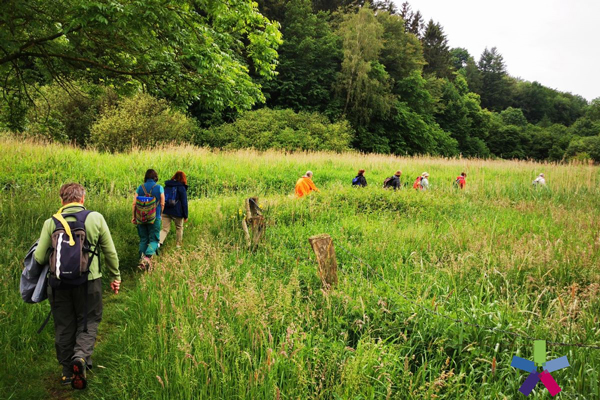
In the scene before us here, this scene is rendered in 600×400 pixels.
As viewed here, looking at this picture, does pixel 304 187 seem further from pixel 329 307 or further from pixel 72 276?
pixel 72 276

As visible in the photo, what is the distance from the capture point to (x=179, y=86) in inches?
292

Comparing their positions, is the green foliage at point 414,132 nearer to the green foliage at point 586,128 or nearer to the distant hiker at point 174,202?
the distant hiker at point 174,202

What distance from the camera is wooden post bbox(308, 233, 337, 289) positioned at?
3.95 meters

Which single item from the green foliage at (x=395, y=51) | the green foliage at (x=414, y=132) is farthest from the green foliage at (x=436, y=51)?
the green foliage at (x=414, y=132)

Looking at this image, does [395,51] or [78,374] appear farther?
[395,51]

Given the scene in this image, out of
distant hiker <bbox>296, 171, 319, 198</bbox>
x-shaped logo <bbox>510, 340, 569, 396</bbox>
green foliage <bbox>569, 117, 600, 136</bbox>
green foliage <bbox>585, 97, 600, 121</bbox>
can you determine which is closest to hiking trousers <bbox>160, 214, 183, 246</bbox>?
distant hiker <bbox>296, 171, 319, 198</bbox>

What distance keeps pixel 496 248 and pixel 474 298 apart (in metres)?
2.04

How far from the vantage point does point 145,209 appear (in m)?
6.11

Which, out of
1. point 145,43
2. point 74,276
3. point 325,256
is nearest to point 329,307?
point 325,256

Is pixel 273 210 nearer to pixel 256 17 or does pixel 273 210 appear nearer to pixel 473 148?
pixel 256 17

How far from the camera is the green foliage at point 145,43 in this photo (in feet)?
18.1

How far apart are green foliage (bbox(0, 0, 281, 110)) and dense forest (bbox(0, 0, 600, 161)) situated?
0.03m

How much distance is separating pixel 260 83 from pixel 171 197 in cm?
2054

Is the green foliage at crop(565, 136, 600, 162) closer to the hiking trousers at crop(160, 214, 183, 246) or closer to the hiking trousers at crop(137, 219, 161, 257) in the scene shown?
the hiking trousers at crop(160, 214, 183, 246)
